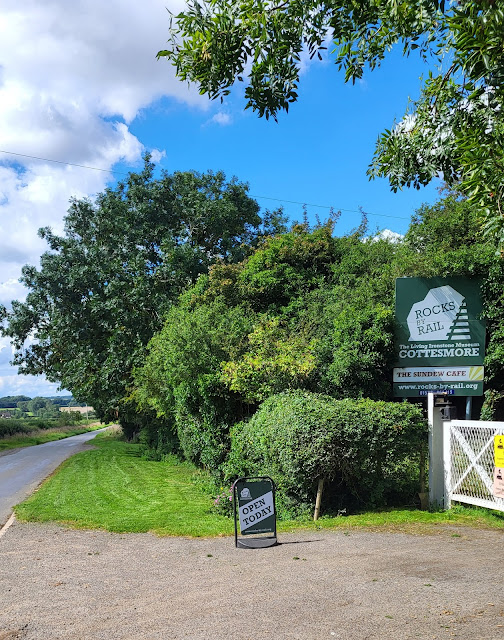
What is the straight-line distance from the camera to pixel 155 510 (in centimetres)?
1258

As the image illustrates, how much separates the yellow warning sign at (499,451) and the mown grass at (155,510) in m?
1.10

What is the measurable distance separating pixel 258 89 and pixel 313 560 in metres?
5.96

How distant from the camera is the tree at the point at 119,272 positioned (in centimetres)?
2897

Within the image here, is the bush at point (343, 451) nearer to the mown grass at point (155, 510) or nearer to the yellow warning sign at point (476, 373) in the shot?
the mown grass at point (155, 510)

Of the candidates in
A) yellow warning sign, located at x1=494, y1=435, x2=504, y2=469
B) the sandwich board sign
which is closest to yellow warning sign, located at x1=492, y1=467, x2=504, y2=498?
yellow warning sign, located at x1=494, y1=435, x2=504, y2=469

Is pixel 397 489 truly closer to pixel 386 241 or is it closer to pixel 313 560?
pixel 313 560

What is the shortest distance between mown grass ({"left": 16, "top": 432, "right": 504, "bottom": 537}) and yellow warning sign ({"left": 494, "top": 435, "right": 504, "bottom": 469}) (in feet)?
3.61

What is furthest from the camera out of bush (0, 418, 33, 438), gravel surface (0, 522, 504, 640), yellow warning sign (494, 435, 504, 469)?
bush (0, 418, 33, 438)

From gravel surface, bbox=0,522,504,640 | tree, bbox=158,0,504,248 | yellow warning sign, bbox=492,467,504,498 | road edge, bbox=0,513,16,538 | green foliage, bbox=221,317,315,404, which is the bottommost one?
road edge, bbox=0,513,16,538

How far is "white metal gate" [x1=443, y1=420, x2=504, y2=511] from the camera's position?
9.51m

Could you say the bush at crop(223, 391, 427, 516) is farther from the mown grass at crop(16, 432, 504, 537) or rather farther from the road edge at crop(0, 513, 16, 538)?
the road edge at crop(0, 513, 16, 538)

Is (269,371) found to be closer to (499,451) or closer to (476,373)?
(476,373)

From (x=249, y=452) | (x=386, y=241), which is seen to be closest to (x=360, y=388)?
(x=249, y=452)

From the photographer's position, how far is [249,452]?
1256 centimetres
